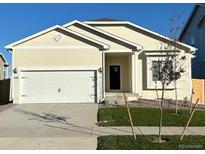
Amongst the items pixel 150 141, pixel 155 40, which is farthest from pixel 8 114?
pixel 155 40

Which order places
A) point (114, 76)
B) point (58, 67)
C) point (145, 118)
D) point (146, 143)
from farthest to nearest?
point (114, 76)
point (58, 67)
point (145, 118)
point (146, 143)

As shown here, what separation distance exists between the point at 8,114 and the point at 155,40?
11995 millimetres

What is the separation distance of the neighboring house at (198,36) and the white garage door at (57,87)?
9548 mm

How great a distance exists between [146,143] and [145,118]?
16.9 ft

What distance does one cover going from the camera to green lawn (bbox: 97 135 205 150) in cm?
1021

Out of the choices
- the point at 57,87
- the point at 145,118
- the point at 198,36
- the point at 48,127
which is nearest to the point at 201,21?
the point at 198,36

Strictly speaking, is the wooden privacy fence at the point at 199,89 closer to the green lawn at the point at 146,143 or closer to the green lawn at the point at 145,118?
the green lawn at the point at 145,118

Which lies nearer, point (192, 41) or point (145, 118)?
point (145, 118)

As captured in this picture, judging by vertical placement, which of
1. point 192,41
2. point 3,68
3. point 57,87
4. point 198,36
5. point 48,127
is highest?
point 198,36

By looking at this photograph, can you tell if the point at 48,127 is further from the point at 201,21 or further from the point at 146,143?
the point at 201,21

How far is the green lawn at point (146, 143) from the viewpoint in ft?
33.5

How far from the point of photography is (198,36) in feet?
97.6

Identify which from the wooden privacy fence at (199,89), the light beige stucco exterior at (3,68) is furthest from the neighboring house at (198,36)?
the light beige stucco exterior at (3,68)

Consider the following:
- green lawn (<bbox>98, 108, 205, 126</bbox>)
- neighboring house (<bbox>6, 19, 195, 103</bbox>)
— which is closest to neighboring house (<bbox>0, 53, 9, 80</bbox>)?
neighboring house (<bbox>6, 19, 195, 103</bbox>)
